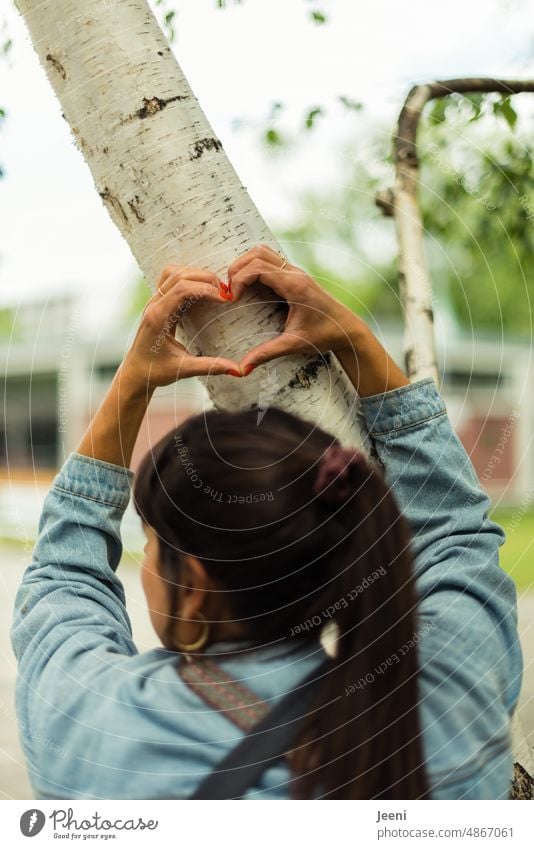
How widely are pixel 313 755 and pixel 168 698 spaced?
142 millimetres

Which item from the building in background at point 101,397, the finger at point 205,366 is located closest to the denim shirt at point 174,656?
the finger at point 205,366

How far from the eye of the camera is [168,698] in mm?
648

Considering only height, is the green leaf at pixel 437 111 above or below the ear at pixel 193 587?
above

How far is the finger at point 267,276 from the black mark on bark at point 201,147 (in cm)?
13

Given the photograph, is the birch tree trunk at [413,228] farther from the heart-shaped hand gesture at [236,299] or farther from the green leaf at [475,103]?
the heart-shaped hand gesture at [236,299]

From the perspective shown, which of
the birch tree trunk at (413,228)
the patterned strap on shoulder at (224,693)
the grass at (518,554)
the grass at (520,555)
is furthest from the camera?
the grass at (520,555)

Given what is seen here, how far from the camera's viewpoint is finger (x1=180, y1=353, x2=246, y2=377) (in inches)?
29.4

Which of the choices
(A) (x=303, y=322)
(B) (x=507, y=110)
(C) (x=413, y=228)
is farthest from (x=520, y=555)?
(A) (x=303, y=322)

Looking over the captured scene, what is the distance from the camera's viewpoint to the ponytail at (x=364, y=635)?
2.23 feet

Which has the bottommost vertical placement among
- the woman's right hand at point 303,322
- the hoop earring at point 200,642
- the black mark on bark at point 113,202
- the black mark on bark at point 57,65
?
the hoop earring at point 200,642

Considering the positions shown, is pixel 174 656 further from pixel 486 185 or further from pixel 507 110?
pixel 486 185

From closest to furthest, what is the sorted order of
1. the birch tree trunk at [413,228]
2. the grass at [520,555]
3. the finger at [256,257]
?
1. the finger at [256,257]
2. the birch tree trunk at [413,228]
3. the grass at [520,555]
